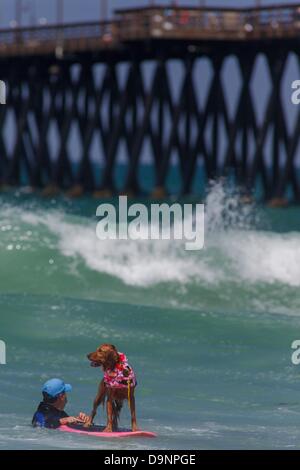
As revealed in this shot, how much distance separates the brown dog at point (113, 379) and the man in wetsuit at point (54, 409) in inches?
12.4

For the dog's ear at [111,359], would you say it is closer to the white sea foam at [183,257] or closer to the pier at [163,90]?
the white sea foam at [183,257]

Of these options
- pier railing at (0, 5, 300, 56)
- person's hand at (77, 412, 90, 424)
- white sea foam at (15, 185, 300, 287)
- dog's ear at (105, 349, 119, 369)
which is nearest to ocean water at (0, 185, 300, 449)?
white sea foam at (15, 185, 300, 287)

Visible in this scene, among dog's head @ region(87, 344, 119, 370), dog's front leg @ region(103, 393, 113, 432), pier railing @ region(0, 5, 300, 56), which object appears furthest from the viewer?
pier railing @ region(0, 5, 300, 56)

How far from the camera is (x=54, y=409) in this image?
15750 millimetres

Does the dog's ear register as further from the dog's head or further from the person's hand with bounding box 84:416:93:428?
the person's hand with bounding box 84:416:93:428

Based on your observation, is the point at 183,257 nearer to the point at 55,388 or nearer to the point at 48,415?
the point at 48,415

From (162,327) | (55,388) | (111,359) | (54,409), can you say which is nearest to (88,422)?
(54,409)

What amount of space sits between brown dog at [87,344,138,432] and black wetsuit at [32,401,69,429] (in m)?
0.39

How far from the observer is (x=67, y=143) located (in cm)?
6241

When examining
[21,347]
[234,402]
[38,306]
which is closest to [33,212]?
[38,306]

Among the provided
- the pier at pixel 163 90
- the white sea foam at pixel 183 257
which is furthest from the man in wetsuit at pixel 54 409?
the pier at pixel 163 90

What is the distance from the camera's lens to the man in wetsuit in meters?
15.5

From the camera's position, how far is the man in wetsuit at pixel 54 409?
15523 millimetres

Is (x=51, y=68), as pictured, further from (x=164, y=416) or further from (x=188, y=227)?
(x=164, y=416)
